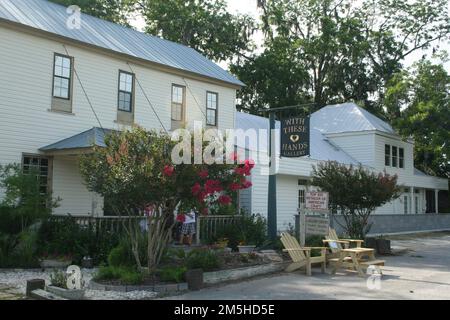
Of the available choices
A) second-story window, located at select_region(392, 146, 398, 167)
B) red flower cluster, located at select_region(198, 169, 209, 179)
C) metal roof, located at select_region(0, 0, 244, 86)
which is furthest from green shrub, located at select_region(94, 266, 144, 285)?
second-story window, located at select_region(392, 146, 398, 167)

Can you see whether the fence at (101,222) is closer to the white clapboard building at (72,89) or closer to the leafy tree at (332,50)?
the white clapboard building at (72,89)

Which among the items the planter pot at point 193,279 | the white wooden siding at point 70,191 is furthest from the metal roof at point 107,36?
the planter pot at point 193,279

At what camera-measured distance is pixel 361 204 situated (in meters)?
Answer: 18.1

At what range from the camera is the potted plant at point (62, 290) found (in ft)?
29.1

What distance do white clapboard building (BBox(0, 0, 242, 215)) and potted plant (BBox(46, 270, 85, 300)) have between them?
694 centimetres

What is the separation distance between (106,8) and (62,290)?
100ft

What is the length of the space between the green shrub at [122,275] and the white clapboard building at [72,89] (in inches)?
233

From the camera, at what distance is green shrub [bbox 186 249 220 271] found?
11.7m

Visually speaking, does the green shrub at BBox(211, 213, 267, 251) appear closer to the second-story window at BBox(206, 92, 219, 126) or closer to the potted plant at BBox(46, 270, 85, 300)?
the second-story window at BBox(206, 92, 219, 126)

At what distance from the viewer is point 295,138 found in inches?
668

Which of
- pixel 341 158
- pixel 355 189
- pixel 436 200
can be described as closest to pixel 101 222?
pixel 355 189

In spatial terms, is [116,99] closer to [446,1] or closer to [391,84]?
[391,84]

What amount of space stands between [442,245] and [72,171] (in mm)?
15821
